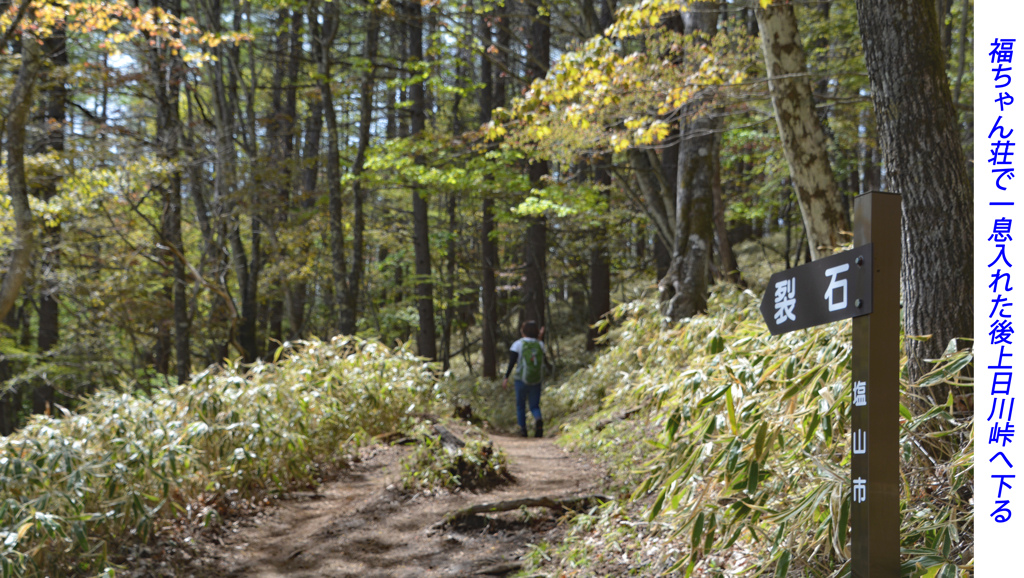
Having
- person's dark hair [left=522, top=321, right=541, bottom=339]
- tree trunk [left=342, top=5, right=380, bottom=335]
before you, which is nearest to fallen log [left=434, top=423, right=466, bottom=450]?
person's dark hair [left=522, top=321, right=541, bottom=339]

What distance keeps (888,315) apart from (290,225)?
1326 cm

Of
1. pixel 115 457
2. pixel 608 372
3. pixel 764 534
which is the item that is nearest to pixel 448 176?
pixel 608 372

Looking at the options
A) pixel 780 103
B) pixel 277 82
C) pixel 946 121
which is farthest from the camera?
pixel 277 82

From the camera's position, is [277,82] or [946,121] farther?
[277,82]

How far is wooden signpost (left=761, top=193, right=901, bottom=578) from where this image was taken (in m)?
1.92

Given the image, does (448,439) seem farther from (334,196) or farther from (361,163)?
(361,163)

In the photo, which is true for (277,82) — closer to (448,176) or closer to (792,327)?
(448,176)

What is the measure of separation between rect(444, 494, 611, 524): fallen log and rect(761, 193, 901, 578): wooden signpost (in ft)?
9.93

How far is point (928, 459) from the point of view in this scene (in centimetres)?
289

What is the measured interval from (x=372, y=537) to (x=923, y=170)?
4289mm

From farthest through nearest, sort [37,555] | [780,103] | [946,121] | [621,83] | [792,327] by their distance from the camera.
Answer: [621,83]
[780,103]
[37,555]
[946,121]
[792,327]

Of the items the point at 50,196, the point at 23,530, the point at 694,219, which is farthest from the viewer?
the point at 50,196

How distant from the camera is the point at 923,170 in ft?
10.3

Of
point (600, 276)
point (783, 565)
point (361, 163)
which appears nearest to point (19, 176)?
point (783, 565)
